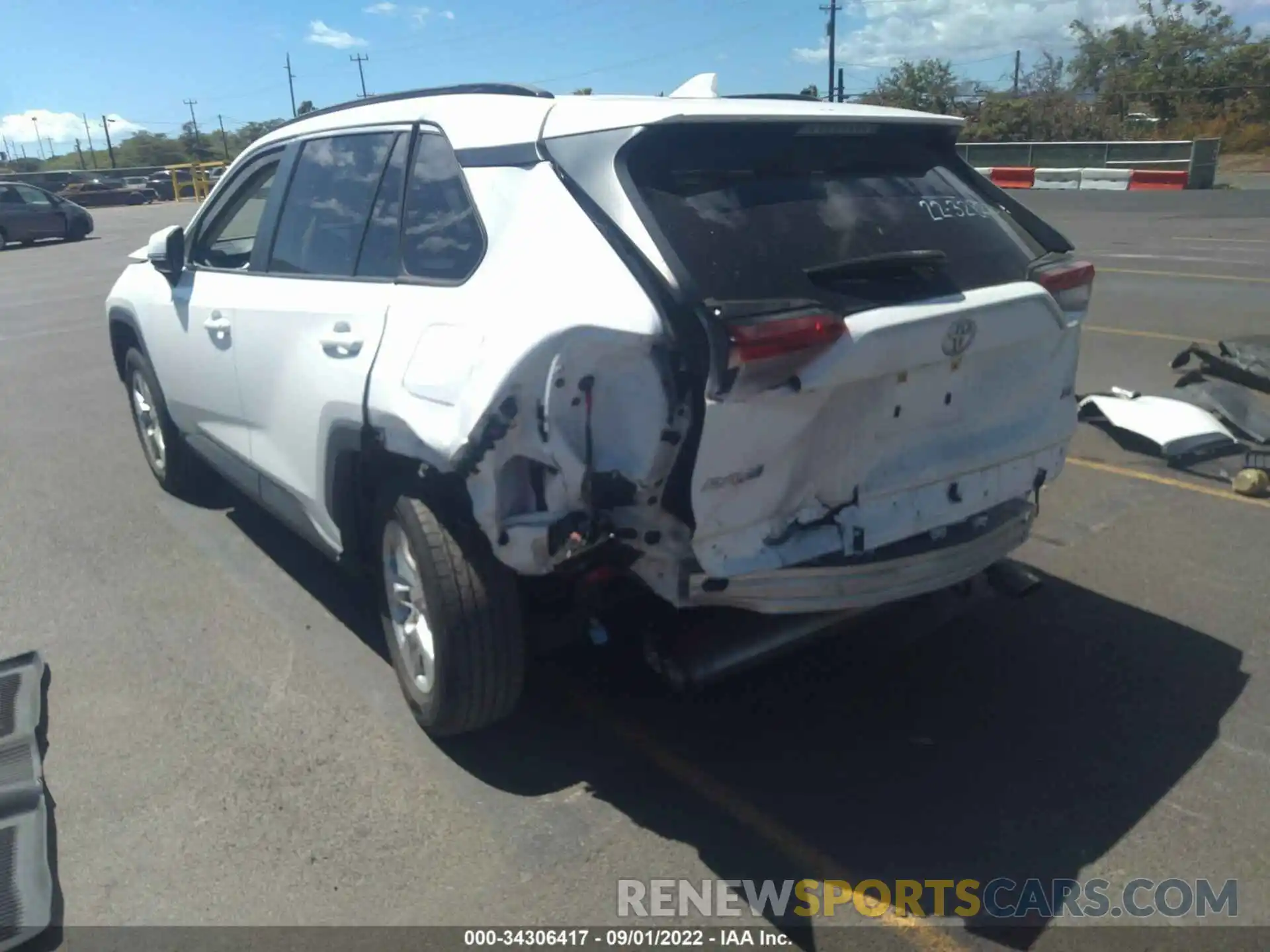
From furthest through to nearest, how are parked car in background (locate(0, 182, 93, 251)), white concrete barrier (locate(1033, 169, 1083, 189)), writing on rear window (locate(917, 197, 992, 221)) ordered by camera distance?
white concrete barrier (locate(1033, 169, 1083, 189))
parked car in background (locate(0, 182, 93, 251))
writing on rear window (locate(917, 197, 992, 221))

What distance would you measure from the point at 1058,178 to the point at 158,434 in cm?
2758

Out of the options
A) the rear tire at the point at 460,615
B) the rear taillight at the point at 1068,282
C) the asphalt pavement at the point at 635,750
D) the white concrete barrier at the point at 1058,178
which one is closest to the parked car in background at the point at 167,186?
the white concrete barrier at the point at 1058,178

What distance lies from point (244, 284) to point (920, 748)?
3.26 meters

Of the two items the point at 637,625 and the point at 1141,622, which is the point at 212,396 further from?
the point at 1141,622

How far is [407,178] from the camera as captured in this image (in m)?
3.76

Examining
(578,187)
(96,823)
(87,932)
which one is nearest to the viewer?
(87,932)

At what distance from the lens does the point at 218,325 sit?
4.65 metres

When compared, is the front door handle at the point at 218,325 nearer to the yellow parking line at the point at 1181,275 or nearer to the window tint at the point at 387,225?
the window tint at the point at 387,225

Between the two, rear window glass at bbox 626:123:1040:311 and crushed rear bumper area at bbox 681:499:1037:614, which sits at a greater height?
rear window glass at bbox 626:123:1040:311

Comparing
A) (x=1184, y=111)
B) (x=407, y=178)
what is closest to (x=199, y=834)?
(x=407, y=178)

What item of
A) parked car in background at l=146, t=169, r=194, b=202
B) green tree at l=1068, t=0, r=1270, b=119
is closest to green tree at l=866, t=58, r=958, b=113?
green tree at l=1068, t=0, r=1270, b=119

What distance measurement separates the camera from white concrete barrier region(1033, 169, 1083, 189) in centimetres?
2817

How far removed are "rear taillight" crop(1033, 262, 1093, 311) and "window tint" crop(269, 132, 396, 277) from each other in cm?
231

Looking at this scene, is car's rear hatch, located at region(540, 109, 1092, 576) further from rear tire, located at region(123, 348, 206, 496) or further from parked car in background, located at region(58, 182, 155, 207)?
parked car in background, located at region(58, 182, 155, 207)
